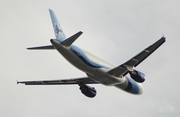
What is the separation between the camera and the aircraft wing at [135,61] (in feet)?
140

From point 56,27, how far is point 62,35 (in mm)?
1431

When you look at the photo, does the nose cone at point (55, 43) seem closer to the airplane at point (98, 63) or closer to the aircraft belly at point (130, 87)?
the airplane at point (98, 63)

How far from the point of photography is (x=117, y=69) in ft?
153

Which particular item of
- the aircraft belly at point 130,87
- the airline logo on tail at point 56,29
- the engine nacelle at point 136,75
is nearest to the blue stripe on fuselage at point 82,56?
the engine nacelle at point 136,75

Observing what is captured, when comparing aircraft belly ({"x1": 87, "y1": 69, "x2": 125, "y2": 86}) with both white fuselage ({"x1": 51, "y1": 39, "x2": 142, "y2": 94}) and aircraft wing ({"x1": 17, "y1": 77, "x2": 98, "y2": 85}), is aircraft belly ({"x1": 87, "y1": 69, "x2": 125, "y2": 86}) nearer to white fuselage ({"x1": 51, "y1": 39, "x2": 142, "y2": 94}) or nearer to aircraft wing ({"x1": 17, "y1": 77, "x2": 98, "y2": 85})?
white fuselage ({"x1": 51, "y1": 39, "x2": 142, "y2": 94})

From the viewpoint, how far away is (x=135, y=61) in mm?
45219

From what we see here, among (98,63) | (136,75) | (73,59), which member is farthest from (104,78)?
(73,59)

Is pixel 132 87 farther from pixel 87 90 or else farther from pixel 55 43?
pixel 55 43

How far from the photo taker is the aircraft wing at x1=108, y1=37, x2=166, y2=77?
42737 millimetres

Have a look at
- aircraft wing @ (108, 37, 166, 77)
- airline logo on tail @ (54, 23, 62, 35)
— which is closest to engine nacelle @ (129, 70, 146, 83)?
aircraft wing @ (108, 37, 166, 77)

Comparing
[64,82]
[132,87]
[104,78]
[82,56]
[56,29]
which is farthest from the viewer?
[64,82]

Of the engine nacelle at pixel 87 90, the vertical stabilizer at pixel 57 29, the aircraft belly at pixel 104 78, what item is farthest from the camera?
the engine nacelle at pixel 87 90

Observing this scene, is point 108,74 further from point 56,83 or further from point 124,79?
point 56,83

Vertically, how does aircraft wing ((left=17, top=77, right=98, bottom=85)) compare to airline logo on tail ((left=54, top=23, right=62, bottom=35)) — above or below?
below
